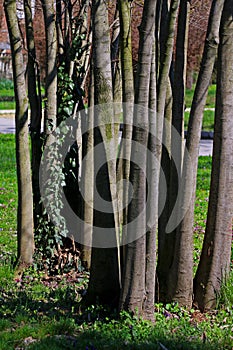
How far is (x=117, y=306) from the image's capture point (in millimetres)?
4473

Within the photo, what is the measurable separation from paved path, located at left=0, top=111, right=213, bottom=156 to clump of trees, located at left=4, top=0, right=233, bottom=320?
32.9 ft

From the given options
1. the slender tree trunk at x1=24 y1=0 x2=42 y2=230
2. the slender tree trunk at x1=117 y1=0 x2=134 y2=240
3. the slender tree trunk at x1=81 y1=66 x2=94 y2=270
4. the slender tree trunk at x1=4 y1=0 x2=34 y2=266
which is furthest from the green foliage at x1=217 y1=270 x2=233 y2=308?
the slender tree trunk at x1=24 y1=0 x2=42 y2=230

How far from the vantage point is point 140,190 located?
13.1 feet

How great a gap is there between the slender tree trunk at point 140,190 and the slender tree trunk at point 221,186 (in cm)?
66

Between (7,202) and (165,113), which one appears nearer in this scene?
(165,113)

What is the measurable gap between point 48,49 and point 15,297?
7.11 feet

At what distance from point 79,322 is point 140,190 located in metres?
1.05

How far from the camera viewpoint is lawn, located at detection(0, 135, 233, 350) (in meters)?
3.89

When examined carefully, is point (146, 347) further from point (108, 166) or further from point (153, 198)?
point (108, 166)

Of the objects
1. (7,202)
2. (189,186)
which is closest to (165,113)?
(189,186)

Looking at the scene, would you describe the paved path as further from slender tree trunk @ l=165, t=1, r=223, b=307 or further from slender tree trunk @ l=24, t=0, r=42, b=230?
slender tree trunk @ l=165, t=1, r=223, b=307

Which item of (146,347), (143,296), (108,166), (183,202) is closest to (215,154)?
(183,202)

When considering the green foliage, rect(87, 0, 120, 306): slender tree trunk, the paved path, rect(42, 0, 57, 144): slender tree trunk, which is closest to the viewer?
rect(87, 0, 120, 306): slender tree trunk

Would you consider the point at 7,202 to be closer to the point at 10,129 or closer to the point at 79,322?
the point at 79,322
